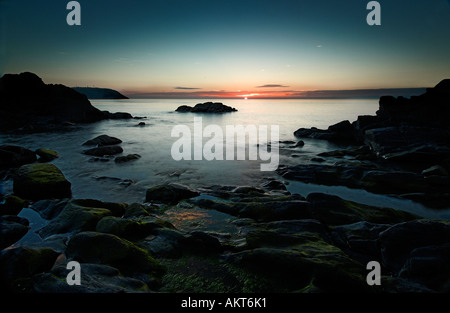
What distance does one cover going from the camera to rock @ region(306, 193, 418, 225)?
9977mm

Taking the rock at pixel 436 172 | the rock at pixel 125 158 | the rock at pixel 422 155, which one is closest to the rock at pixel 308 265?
the rock at pixel 436 172

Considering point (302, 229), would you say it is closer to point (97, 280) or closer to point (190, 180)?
point (97, 280)

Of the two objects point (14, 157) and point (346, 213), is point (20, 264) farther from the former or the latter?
point (14, 157)

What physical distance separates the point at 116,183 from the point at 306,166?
45.6 feet

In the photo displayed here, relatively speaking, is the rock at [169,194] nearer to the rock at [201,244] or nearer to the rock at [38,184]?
the rock at [201,244]

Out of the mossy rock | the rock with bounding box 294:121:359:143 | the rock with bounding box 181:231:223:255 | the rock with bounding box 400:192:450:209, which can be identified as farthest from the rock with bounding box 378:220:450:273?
the rock with bounding box 294:121:359:143

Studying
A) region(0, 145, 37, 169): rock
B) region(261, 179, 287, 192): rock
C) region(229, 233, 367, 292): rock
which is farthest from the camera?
region(0, 145, 37, 169): rock

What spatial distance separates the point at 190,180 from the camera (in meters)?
17.2

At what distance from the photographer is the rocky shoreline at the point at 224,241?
594cm

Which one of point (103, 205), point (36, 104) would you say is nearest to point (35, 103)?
point (36, 104)

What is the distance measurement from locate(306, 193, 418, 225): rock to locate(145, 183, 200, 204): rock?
6.44m

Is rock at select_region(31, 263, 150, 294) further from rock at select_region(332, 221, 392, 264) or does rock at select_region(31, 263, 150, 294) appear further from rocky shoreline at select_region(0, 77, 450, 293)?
rock at select_region(332, 221, 392, 264)

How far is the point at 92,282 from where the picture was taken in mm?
5352

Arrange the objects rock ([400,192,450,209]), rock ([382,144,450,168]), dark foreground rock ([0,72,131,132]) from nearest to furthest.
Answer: rock ([400,192,450,209])
rock ([382,144,450,168])
dark foreground rock ([0,72,131,132])
